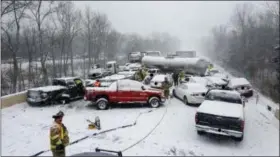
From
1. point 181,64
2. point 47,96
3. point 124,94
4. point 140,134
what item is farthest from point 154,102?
point 181,64

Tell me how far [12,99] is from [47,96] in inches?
75.8

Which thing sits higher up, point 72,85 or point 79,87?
point 72,85

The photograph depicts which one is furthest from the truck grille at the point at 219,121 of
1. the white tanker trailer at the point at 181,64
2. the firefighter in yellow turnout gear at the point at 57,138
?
the white tanker trailer at the point at 181,64

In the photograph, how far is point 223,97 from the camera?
10789mm

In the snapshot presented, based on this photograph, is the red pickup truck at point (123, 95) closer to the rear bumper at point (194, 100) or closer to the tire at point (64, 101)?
the rear bumper at point (194, 100)

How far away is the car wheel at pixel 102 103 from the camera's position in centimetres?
1286

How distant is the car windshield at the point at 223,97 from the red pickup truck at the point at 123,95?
318cm

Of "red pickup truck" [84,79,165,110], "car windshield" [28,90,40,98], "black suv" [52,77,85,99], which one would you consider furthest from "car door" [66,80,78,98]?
"red pickup truck" [84,79,165,110]

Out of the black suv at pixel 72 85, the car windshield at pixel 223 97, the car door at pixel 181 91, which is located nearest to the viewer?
the car windshield at pixel 223 97

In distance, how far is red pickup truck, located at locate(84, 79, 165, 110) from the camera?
42.4ft

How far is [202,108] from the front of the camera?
370 inches

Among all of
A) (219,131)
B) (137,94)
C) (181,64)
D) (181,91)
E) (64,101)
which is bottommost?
(219,131)

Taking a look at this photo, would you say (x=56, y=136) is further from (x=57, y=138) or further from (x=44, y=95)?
(x=44, y=95)

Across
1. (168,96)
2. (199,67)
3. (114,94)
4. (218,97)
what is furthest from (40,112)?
(199,67)
